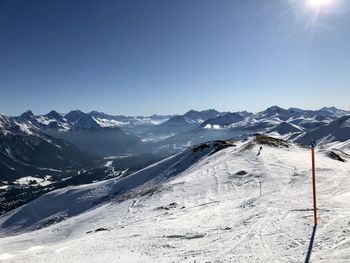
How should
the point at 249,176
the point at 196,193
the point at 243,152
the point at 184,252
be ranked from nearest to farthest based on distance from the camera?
1. the point at 184,252
2. the point at 196,193
3. the point at 249,176
4. the point at 243,152

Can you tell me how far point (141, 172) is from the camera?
9462cm

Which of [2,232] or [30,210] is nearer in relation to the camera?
[2,232]

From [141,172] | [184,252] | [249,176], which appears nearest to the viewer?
[184,252]

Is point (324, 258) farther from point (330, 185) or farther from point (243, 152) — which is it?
point (243, 152)

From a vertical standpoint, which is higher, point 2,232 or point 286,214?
point 286,214

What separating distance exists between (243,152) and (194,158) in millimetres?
21422

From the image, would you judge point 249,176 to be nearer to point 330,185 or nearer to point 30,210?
point 330,185

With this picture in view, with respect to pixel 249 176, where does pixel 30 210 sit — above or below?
→ below

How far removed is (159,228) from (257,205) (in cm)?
814

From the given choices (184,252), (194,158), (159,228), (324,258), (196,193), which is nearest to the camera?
(324,258)

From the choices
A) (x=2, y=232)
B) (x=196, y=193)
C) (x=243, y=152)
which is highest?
(x=243, y=152)

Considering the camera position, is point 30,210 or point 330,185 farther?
point 30,210

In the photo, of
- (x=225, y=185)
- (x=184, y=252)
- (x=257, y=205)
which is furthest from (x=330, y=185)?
(x=184, y=252)

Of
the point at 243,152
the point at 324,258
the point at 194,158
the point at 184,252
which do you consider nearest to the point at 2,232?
the point at 194,158
